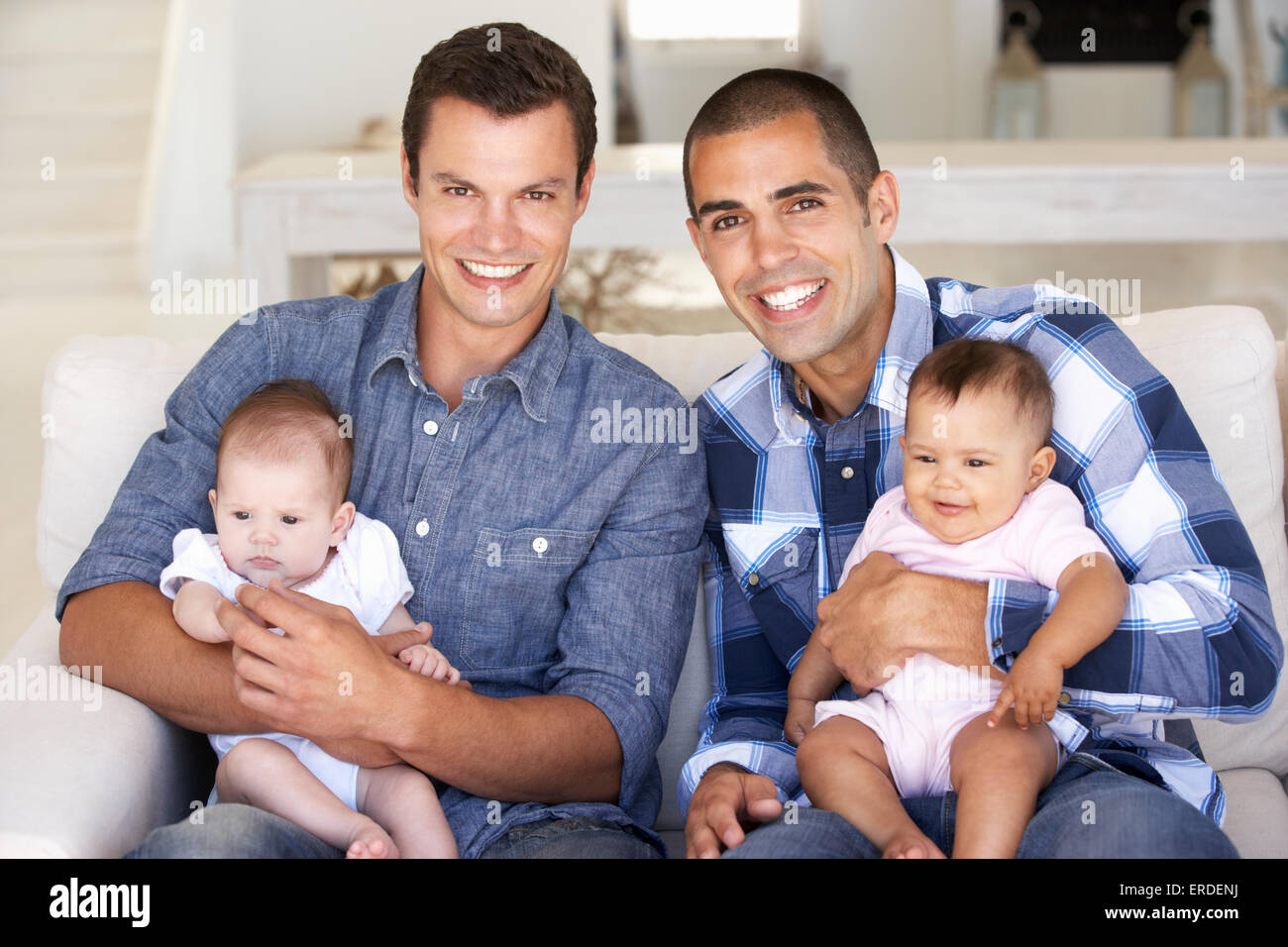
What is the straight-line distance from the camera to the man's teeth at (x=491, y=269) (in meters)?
1.66

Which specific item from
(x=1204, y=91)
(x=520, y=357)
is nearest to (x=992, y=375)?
(x=520, y=357)

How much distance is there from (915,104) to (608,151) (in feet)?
14.2

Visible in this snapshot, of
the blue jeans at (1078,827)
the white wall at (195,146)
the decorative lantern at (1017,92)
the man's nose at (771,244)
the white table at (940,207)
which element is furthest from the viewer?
the decorative lantern at (1017,92)

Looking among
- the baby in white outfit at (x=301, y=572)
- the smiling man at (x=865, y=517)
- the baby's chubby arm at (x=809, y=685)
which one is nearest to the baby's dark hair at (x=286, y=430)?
the baby in white outfit at (x=301, y=572)

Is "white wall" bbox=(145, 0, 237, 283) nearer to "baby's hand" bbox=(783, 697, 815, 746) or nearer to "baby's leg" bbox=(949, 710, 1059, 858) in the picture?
"baby's hand" bbox=(783, 697, 815, 746)

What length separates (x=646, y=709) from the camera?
5.13ft

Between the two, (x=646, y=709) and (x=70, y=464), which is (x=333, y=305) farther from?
(x=646, y=709)

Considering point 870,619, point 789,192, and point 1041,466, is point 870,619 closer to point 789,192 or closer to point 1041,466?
point 1041,466

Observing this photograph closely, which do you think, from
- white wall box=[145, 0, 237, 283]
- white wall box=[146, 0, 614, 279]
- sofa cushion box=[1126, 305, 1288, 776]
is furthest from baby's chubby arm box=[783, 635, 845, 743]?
white wall box=[146, 0, 614, 279]

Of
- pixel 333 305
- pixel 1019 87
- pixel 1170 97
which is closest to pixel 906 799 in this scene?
pixel 333 305

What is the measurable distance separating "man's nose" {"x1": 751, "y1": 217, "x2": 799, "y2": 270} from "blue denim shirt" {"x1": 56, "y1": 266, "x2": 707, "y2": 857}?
221 mm

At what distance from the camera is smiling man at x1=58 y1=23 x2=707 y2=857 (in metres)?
1.49

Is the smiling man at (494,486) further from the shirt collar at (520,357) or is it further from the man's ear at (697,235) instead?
the man's ear at (697,235)

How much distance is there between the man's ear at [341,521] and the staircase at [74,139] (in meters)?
4.87
